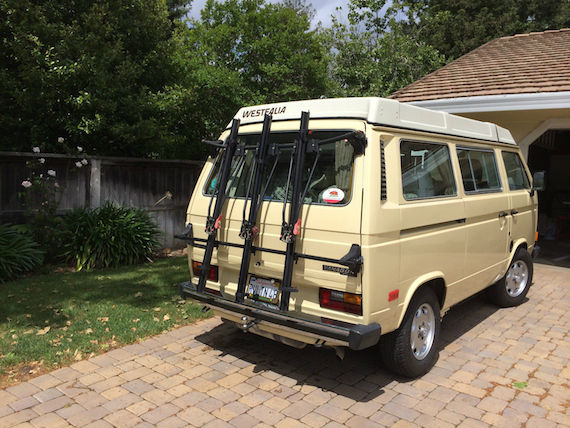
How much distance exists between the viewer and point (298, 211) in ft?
12.4

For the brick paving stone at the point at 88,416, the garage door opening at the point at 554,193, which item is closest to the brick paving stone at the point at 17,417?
the brick paving stone at the point at 88,416

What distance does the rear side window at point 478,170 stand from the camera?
4.87m

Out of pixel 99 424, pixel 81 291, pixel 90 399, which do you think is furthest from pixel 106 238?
pixel 99 424

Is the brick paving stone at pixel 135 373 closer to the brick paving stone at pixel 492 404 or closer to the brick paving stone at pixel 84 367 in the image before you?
the brick paving stone at pixel 84 367

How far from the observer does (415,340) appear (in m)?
4.21

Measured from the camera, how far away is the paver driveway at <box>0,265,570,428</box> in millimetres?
3527

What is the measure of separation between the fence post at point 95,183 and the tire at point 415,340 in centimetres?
626

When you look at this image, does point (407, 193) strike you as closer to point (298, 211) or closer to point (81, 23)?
point (298, 211)

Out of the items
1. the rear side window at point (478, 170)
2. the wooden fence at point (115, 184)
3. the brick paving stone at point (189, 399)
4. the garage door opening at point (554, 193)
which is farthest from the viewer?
the garage door opening at point (554, 193)

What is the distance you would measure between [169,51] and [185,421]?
8.45 meters

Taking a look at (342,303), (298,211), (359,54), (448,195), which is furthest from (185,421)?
(359,54)

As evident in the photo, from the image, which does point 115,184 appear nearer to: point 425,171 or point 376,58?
point 425,171

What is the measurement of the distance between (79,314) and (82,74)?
4.82m

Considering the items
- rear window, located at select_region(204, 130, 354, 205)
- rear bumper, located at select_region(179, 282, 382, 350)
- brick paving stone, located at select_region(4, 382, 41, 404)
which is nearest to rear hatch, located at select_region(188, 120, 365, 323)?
rear window, located at select_region(204, 130, 354, 205)
